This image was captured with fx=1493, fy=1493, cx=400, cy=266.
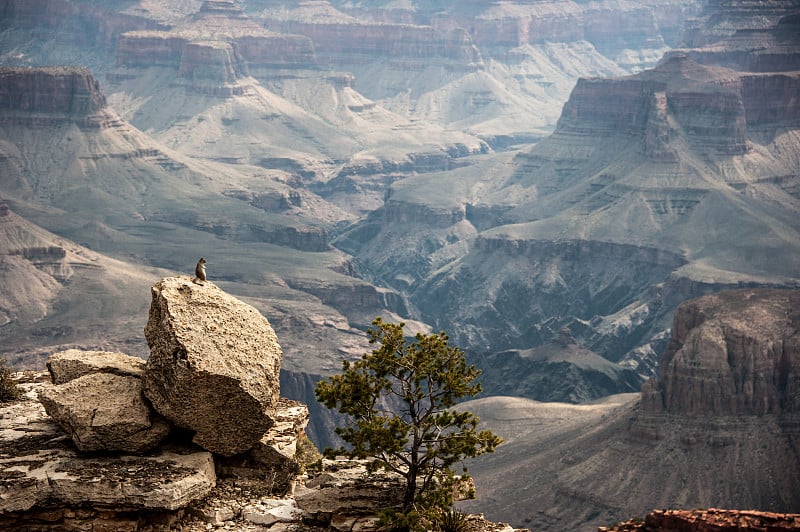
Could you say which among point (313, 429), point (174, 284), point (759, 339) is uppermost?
point (174, 284)

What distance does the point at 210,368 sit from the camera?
29562 mm

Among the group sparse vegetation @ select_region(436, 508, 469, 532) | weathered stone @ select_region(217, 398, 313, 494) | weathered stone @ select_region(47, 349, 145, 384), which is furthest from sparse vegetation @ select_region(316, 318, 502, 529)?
weathered stone @ select_region(47, 349, 145, 384)

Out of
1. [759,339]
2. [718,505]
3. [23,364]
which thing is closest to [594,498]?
[718,505]

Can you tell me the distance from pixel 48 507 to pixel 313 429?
482 feet

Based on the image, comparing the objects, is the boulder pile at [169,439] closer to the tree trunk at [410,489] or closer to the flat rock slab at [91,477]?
the flat rock slab at [91,477]

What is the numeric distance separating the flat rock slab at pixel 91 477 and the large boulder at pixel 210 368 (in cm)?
90

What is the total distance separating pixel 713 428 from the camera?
432 feet

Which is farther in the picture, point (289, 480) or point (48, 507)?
point (289, 480)

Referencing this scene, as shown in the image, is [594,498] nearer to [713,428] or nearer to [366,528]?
[713,428]

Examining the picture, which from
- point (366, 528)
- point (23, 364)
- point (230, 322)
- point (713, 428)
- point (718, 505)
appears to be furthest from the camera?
point (23, 364)

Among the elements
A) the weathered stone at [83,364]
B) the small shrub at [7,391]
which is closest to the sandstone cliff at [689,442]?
the small shrub at [7,391]

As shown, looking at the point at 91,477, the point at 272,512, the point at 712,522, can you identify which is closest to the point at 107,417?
the point at 91,477

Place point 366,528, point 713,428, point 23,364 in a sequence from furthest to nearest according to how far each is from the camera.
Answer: point 23,364
point 713,428
point 366,528

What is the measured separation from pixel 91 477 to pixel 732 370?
112 m
